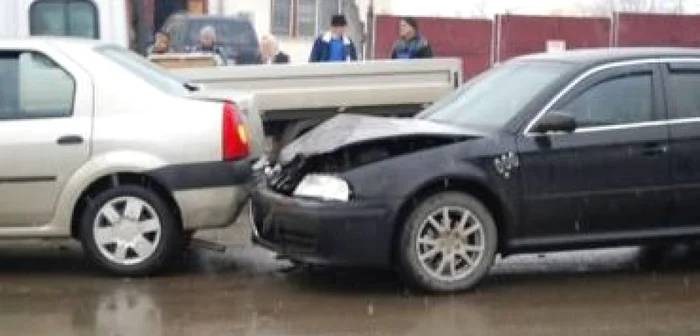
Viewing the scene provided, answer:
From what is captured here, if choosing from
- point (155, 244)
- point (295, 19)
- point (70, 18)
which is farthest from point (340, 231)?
point (295, 19)

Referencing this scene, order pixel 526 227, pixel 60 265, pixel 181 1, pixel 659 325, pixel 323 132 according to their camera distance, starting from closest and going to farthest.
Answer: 1. pixel 659 325
2. pixel 526 227
3. pixel 323 132
4. pixel 60 265
5. pixel 181 1

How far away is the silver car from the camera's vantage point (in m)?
8.34

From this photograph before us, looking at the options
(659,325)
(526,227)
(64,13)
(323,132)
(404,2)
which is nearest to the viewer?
(659,325)

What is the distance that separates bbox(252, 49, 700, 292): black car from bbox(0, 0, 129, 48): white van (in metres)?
5.31

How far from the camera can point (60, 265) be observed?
906 cm

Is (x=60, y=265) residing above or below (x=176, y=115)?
below

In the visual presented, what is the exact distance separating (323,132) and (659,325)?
8.48ft

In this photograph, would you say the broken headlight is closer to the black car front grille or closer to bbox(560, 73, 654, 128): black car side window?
the black car front grille

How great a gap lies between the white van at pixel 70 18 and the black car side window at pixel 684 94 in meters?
6.48

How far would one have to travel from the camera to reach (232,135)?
27.8 ft

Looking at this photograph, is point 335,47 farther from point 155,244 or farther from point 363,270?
point 155,244

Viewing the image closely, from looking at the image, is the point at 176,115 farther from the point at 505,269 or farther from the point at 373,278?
the point at 505,269

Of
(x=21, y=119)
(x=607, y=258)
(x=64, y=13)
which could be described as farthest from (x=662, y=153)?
(x=64, y=13)

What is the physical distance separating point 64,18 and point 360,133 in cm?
634
